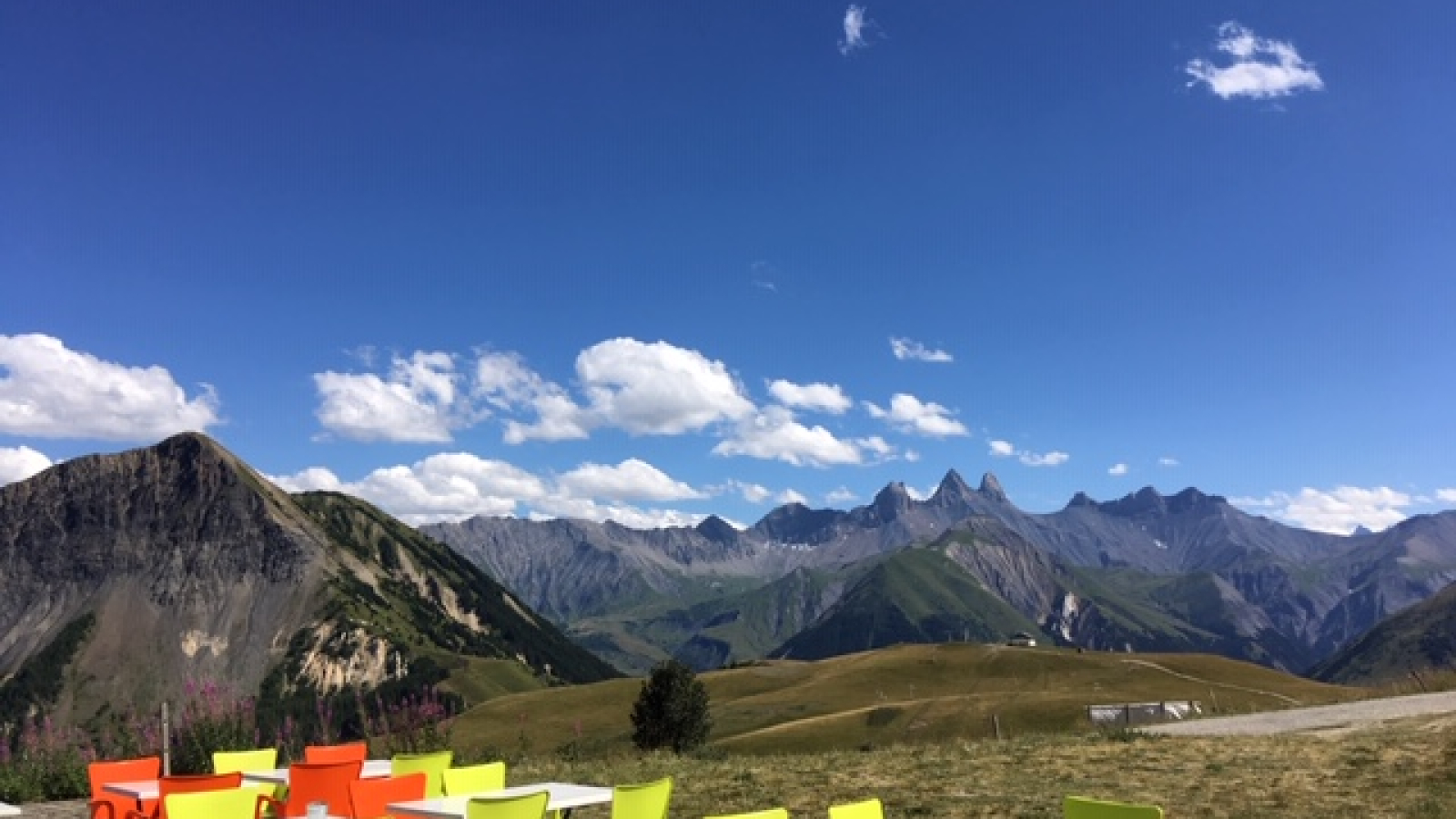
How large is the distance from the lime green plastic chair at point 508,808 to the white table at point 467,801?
316 millimetres

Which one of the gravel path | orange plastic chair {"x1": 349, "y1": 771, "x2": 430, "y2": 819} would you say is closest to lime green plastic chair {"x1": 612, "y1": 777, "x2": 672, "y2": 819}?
orange plastic chair {"x1": 349, "y1": 771, "x2": 430, "y2": 819}

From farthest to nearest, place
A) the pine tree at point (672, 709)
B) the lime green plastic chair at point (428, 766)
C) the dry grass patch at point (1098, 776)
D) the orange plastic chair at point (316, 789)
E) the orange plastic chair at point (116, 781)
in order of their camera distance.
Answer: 1. the pine tree at point (672, 709)
2. the dry grass patch at point (1098, 776)
3. the lime green plastic chair at point (428, 766)
4. the orange plastic chair at point (116, 781)
5. the orange plastic chair at point (316, 789)

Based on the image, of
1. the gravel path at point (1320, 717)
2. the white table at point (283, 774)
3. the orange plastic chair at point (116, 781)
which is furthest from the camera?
the gravel path at point (1320, 717)

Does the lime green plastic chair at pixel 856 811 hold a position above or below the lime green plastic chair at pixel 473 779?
above

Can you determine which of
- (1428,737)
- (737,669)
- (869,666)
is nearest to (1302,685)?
(869,666)

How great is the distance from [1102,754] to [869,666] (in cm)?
11649

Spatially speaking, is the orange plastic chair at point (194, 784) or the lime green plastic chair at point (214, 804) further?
the orange plastic chair at point (194, 784)

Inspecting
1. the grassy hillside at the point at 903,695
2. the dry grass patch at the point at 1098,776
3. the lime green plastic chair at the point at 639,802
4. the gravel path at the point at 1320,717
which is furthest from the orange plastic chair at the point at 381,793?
the grassy hillside at the point at 903,695

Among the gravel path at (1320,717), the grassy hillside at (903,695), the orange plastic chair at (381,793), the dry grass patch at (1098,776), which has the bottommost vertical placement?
the grassy hillside at (903,695)

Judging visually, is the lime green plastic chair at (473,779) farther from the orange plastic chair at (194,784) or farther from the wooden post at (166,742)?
the wooden post at (166,742)

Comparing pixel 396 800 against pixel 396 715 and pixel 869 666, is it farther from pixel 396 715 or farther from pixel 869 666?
pixel 869 666

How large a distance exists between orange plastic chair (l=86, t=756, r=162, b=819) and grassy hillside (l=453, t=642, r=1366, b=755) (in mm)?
56589

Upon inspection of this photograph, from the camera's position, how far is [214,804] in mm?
9328

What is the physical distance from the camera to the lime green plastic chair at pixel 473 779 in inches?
473
